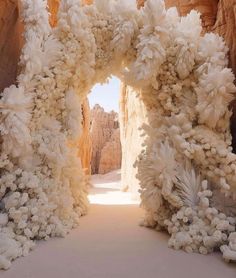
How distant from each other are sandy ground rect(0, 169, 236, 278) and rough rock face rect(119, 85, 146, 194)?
76.2 inches

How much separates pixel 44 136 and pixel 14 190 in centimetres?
40

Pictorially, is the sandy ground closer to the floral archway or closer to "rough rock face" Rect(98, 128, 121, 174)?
the floral archway

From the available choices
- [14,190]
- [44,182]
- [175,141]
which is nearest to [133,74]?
[175,141]

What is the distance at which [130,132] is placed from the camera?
4672 millimetres

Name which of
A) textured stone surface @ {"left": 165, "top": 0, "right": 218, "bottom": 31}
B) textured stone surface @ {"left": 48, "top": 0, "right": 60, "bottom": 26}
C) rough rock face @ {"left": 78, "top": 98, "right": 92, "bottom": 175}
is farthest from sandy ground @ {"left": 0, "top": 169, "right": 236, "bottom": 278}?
rough rock face @ {"left": 78, "top": 98, "right": 92, "bottom": 175}

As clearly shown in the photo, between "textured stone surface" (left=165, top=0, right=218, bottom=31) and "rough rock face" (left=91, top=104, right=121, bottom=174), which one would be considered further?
"rough rock face" (left=91, top=104, right=121, bottom=174)

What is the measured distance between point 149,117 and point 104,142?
8.94 m

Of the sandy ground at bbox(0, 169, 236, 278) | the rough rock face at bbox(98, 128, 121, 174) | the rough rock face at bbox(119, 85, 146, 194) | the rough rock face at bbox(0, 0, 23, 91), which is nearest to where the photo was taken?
the sandy ground at bbox(0, 169, 236, 278)

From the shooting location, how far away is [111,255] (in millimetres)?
1682

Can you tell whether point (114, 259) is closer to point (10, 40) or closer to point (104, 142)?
point (10, 40)

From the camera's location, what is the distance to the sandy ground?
1.46 meters

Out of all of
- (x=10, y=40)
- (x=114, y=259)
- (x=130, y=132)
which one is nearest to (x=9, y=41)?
(x=10, y=40)

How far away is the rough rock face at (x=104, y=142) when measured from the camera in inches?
414

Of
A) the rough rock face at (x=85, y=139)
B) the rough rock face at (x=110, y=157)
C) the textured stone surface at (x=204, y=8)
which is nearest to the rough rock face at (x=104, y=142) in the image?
the rough rock face at (x=110, y=157)
